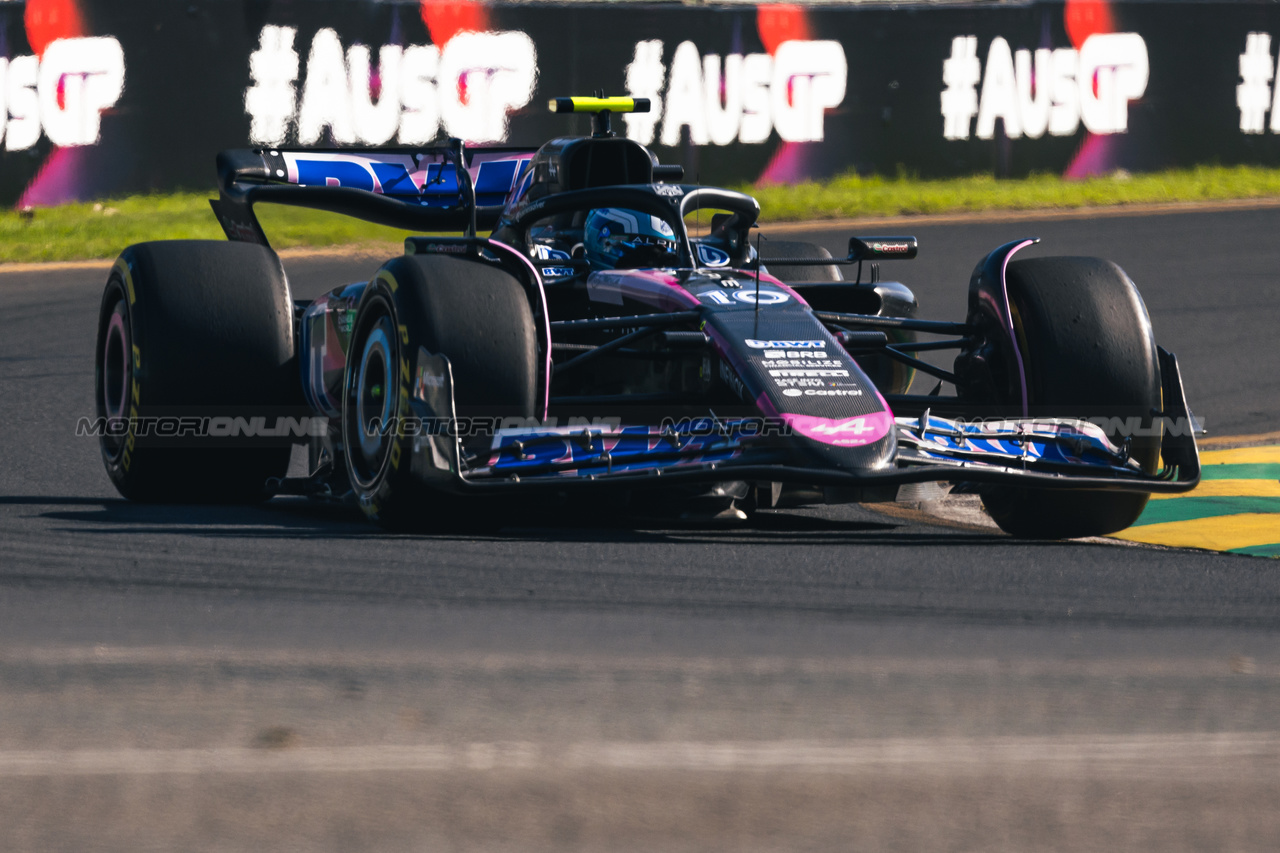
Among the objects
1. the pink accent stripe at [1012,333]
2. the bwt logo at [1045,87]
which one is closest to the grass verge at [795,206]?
the bwt logo at [1045,87]

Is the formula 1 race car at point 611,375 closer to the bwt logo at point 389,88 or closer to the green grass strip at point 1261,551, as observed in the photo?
the green grass strip at point 1261,551

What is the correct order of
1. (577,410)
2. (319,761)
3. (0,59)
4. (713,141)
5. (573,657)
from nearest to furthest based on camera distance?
(319,761), (573,657), (577,410), (0,59), (713,141)

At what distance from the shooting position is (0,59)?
53.6 feet

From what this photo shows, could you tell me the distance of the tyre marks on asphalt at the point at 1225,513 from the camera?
678cm

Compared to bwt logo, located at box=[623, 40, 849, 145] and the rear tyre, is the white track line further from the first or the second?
bwt logo, located at box=[623, 40, 849, 145]

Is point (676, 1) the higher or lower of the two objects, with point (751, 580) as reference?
higher

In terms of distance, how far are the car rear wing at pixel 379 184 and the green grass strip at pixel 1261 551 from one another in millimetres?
3415

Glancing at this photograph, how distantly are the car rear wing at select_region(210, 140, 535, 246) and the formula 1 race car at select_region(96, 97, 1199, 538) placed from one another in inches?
1.2

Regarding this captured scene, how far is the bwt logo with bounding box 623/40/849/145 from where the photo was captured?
18844 millimetres

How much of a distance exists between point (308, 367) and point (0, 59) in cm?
1015

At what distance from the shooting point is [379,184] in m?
8.91

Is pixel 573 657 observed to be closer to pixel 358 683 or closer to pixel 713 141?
pixel 358 683

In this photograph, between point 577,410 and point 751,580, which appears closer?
point 751,580

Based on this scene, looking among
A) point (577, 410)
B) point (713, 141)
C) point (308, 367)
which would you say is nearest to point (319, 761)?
point (577, 410)
